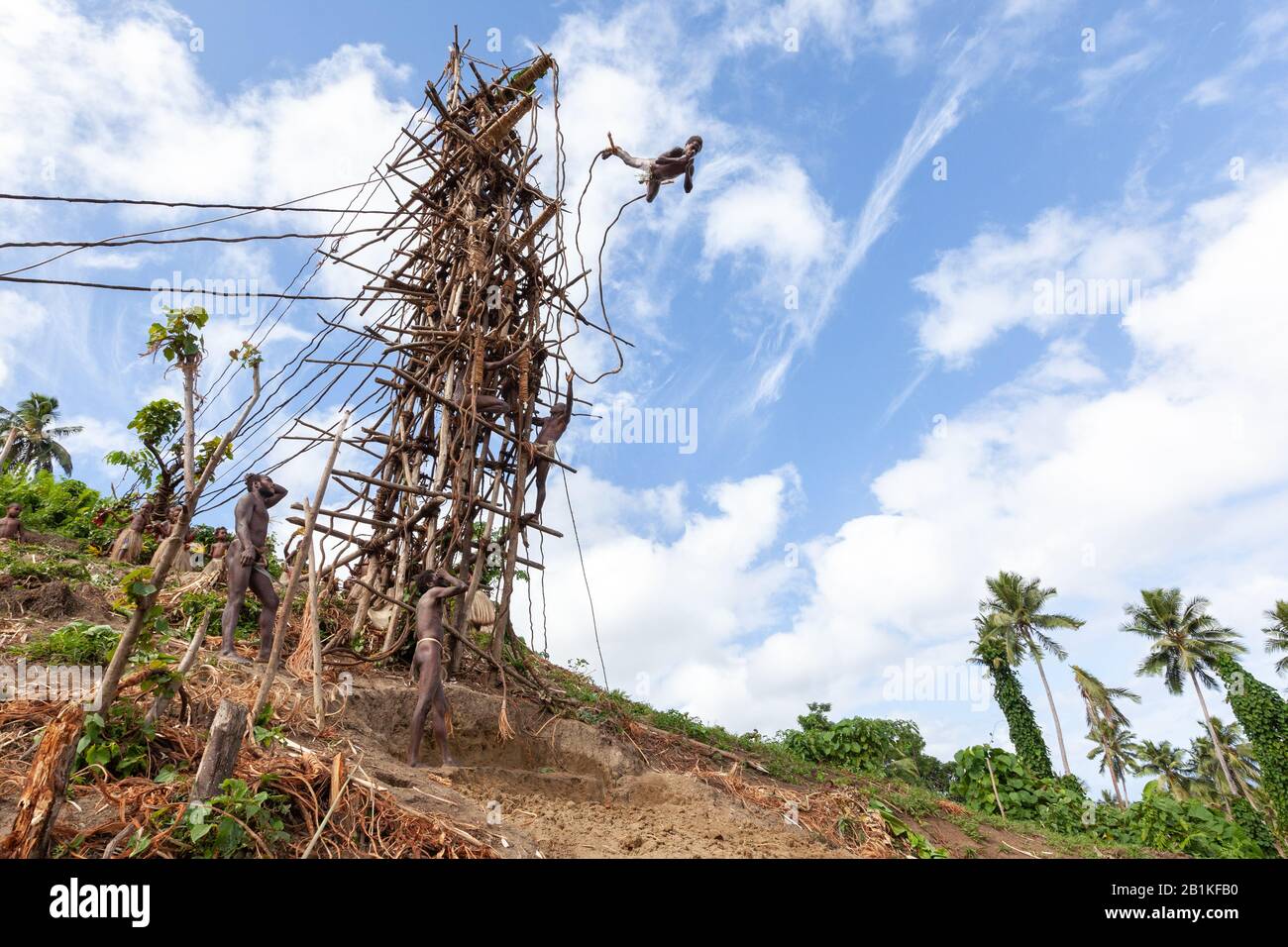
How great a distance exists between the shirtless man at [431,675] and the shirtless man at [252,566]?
1490mm

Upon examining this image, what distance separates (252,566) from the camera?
723cm

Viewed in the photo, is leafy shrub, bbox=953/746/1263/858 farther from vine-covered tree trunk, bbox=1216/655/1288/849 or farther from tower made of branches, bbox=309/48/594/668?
vine-covered tree trunk, bbox=1216/655/1288/849

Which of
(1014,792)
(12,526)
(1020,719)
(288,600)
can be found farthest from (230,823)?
(1020,719)

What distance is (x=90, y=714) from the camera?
3.54 meters

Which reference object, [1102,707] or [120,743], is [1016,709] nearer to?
[1102,707]

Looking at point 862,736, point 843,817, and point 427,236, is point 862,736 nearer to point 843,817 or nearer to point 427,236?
point 843,817

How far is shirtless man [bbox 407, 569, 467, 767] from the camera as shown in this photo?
6617 millimetres

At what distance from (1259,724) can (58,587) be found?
34.0 meters

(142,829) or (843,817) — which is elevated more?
(142,829)

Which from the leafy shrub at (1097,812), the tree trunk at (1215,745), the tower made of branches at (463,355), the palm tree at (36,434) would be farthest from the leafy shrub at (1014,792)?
the palm tree at (36,434)

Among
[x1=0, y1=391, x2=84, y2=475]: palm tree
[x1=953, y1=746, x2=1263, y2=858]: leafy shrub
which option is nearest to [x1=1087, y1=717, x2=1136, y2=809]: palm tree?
[x1=953, y1=746, x2=1263, y2=858]: leafy shrub

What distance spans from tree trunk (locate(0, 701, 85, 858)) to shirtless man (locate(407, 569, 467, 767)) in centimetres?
357

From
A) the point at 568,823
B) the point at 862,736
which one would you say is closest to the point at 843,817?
the point at 568,823

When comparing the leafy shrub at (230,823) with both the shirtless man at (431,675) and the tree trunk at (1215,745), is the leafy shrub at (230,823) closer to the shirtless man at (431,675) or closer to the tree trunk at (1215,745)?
the shirtless man at (431,675)
